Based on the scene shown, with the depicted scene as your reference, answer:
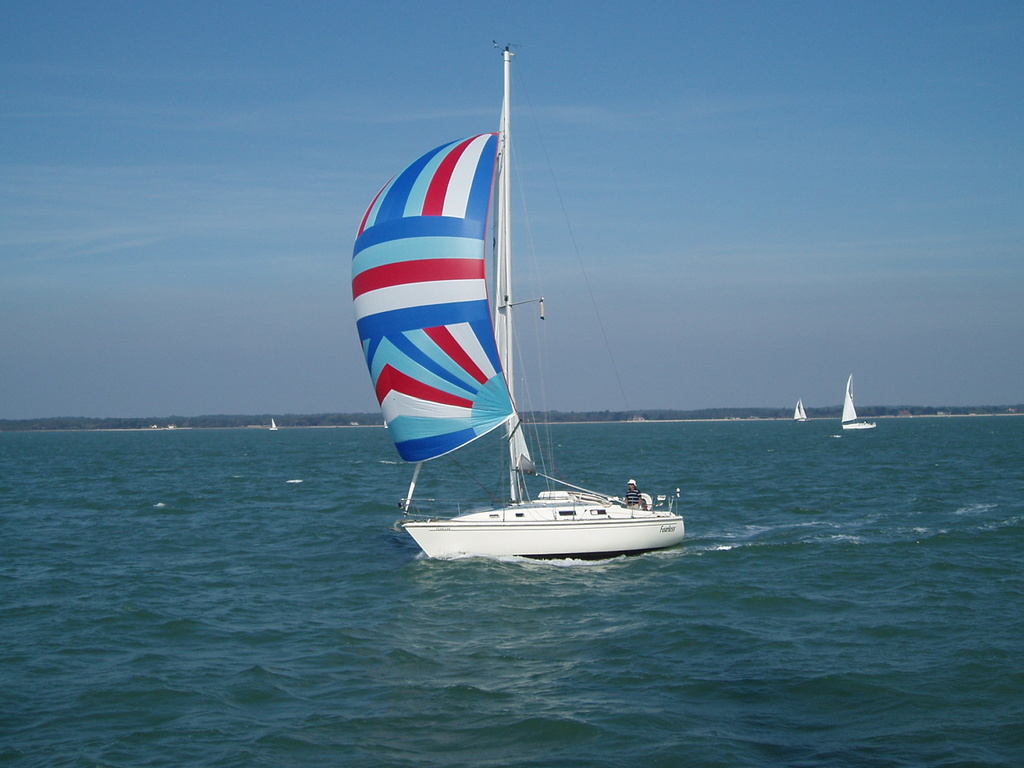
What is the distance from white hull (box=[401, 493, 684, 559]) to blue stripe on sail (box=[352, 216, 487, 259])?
5831 millimetres

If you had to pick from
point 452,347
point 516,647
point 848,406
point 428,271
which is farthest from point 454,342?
point 848,406

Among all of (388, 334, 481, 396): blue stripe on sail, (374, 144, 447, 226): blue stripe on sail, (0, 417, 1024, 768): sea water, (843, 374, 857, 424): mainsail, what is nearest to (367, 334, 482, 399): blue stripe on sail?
(388, 334, 481, 396): blue stripe on sail

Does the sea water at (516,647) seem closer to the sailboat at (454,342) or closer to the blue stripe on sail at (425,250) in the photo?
the sailboat at (454,342)

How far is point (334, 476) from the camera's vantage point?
156 ft

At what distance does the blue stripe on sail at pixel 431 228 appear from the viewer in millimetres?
19391

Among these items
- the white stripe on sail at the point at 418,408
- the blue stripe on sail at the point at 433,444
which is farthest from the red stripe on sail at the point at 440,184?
the blue stripe on sail at the point at 433,444

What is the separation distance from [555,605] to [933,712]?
6.77m

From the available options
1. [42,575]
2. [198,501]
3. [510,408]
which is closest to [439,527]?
→ [510,408]

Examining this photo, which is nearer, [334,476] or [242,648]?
[242,648]

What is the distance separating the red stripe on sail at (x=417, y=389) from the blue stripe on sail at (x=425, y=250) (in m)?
2.36

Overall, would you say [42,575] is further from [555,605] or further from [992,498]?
[992,498]

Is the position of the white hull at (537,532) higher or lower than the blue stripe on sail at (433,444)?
lower

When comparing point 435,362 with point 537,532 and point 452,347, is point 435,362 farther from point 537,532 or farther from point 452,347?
point 537,532

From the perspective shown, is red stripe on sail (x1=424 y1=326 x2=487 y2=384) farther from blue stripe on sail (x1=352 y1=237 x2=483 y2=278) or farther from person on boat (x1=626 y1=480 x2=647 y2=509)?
person on boat (x1=626 y1=480 x2=647 y2=509)
